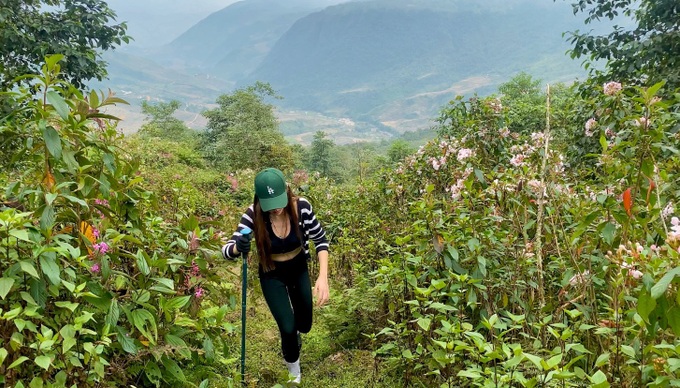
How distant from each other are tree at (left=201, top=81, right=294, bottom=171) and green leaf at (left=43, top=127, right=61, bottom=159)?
19.8 meters

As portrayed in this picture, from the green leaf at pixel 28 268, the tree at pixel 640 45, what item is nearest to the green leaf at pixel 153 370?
the green leaf at pixel 28 268

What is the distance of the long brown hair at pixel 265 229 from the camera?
10.1ft

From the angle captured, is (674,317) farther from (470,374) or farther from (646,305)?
(470,374)

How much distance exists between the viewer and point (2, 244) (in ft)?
5.82

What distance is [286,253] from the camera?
10.7ft

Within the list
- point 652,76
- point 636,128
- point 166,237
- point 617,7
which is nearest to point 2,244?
point 166,237

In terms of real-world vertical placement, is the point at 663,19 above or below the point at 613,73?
above

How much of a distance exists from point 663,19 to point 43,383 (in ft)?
23.9

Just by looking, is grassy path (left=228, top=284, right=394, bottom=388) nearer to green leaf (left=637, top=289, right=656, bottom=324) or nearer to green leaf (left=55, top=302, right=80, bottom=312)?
green leaf (left=55, top=302, right=80, bottom=312)

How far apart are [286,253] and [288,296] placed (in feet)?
1.05

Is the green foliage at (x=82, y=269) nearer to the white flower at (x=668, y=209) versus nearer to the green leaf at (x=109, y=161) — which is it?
the green leaf at (x=109, y=161)

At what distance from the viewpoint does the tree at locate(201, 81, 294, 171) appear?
28656 millimetres

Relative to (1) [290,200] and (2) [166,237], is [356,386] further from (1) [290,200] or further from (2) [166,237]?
(2) [166,237]

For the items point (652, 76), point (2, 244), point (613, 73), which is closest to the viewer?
point (2, 244)
